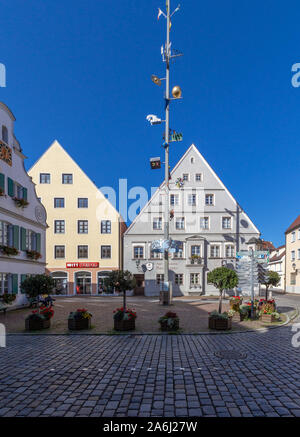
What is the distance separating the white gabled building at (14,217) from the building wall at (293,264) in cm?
3304

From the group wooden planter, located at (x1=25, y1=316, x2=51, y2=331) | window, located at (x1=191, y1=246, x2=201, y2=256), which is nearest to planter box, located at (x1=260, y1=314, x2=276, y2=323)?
wooden planter, located at (x1=25, y1=316, x2=51, y2=331)

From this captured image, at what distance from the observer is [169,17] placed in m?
20.4

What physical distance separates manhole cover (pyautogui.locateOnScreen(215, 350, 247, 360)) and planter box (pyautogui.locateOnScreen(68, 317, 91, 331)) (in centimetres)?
591

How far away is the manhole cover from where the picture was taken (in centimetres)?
752

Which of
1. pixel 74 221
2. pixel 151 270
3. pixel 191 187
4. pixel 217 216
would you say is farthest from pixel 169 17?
pixel 151 270

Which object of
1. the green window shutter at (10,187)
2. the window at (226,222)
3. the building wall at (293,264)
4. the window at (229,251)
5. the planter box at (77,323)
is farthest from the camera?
the building wall at (293,264)

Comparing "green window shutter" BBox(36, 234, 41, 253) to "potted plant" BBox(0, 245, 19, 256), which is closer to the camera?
"potted plant" BBox(0, 245, 19, 256)

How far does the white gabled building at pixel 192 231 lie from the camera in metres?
28.9

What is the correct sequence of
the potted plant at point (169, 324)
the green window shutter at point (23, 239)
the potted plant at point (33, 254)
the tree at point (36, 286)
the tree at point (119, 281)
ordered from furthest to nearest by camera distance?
the potted plant at point (33, 254)
the green window shutter at point (23, 239)
the tree at point (36, 286)
the tree at point (119, 281)
the potted plant at point (169, 324)

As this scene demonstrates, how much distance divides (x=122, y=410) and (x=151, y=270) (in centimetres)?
2438

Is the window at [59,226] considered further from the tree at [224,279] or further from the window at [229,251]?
the tree at [224,279]

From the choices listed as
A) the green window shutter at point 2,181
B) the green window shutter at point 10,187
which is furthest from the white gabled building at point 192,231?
the green window shutter at point 2,181

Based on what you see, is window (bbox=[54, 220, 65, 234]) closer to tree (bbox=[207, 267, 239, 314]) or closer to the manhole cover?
tree (bbox=[207, 267, 239, 314])

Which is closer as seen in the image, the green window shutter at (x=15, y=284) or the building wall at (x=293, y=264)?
the green window shutter at (x=15, y=284)
